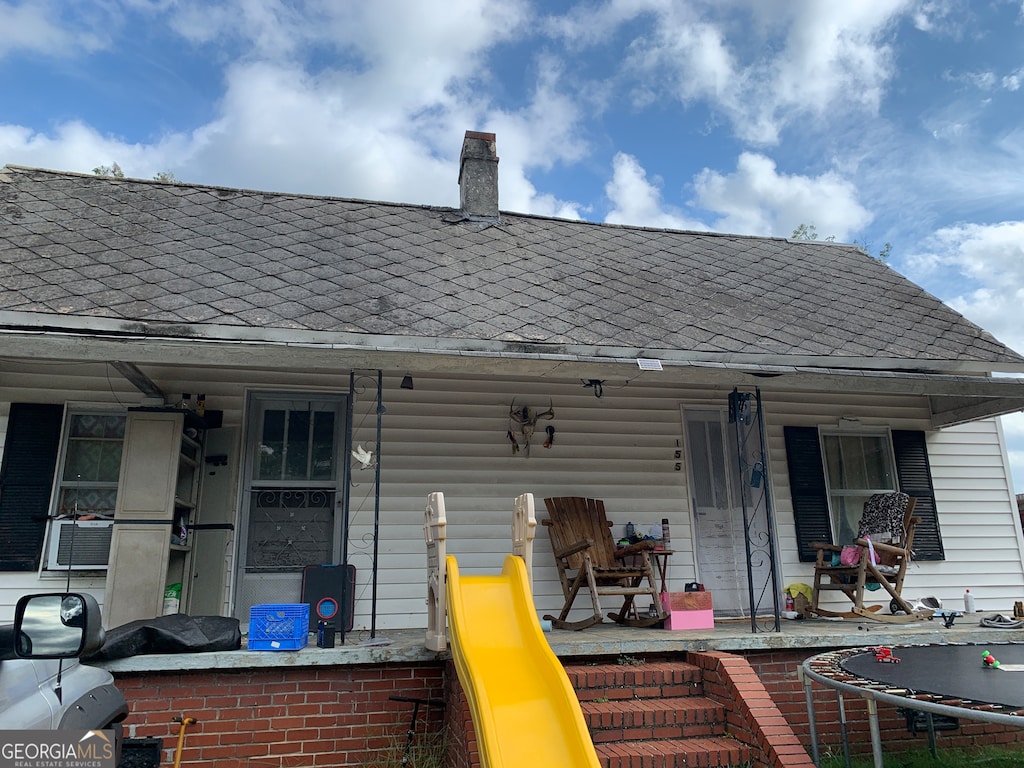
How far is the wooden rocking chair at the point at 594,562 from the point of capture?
5.69 m

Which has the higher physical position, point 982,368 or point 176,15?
point 176,15

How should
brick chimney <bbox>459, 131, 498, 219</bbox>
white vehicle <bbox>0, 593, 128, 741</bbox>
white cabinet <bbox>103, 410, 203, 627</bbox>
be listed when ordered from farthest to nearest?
1. brick chimney <bbox>459, 131, 498, 219</bbox>
2. white cabinet <bbox>103, 410, 203, 627</bbox>
3. white vehicle <bbox>0, 593, 128, 741</bbox>

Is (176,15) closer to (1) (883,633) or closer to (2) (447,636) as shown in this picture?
(2) (447,636)

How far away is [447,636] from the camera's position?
436cm

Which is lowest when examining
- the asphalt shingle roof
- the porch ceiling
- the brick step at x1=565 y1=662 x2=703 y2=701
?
the brick step at x1=565 y1=662 x2=703 y2=701

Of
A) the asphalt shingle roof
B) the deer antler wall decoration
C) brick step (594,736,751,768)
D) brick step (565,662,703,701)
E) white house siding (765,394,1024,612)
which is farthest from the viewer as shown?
white house siding (765,394,1024,612)

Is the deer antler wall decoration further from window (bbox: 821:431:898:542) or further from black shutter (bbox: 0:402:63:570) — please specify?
black shutter (bbox: 0:402:63:570)

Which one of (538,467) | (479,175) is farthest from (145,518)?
(479,175)

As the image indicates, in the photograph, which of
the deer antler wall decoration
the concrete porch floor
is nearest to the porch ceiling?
the deer antler wall decoration

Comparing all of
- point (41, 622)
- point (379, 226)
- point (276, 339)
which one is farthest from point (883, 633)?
point (379, 226)

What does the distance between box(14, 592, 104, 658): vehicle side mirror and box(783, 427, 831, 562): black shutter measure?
20.3 feet

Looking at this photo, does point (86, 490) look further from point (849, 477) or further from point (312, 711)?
point (849, 477)

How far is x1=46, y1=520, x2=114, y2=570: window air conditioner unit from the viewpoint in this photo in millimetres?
5473

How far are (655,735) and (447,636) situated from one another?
1.33 m
